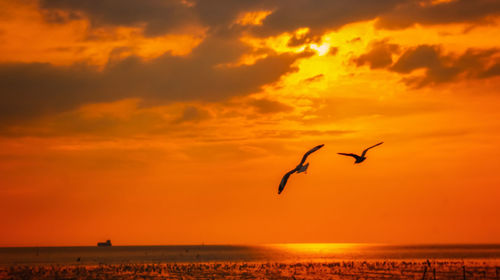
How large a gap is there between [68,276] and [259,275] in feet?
105

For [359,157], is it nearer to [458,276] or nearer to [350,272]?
[458,276]

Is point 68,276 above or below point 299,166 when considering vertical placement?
below

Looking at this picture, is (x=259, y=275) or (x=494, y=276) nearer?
(x=494, y=276)

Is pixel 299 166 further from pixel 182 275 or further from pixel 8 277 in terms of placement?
pixel 8 277

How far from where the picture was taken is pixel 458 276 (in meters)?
86.8

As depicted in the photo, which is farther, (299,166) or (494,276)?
(494,276)

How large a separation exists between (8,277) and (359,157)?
258 ft

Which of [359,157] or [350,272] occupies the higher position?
[359,157]

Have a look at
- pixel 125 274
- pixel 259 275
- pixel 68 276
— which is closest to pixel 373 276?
pixel 259 275

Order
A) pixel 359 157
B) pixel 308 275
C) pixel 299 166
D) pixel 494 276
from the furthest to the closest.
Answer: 1. pixel 308 275
2. pixel 494 276
3. pixel 359 157
4. pixel 299 166

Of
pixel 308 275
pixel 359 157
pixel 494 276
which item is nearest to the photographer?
pixel 359 157

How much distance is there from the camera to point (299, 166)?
2606 centimetres

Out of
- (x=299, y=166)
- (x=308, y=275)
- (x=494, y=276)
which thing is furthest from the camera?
(x=308, y=275)

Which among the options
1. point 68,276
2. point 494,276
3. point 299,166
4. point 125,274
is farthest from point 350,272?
point 299,166
